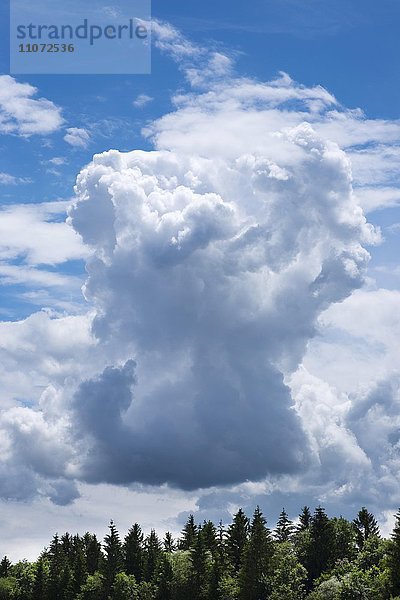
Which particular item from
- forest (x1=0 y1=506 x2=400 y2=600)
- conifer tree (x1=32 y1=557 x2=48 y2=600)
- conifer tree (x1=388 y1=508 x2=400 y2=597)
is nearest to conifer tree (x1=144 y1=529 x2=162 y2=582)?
forest (x1=0 y1=506 x2=400 y2=600)

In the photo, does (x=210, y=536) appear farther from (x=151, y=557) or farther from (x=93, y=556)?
(x=93, y=556)

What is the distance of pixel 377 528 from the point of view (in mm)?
175375

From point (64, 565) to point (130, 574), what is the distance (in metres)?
14.4

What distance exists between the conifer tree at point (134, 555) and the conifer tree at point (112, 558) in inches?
85.7

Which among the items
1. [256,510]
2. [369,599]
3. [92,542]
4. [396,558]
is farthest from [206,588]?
[92,542]

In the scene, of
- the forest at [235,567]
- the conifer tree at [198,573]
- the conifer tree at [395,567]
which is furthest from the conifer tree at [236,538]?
A: the conifer tree at [395,567]

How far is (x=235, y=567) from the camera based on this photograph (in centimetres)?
15588

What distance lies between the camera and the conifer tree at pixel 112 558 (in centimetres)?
15338

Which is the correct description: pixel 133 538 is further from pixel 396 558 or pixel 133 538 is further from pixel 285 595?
pixel 396 558

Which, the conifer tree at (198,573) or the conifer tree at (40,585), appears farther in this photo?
the conifer tree at (40,585)

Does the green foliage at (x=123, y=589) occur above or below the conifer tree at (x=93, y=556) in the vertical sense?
below

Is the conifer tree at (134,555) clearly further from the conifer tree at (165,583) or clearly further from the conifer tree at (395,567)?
the conifer tree at (395,567)

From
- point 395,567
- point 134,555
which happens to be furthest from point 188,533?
point 395,567

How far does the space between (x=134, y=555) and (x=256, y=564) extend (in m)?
45.4
